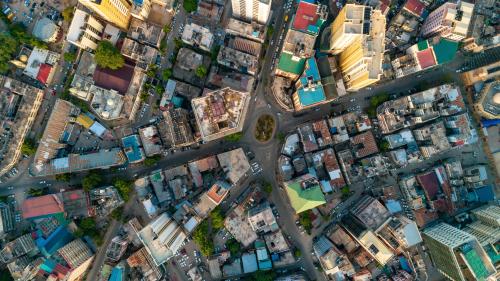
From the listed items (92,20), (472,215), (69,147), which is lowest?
(69,147)

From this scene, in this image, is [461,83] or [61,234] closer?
[61,234]

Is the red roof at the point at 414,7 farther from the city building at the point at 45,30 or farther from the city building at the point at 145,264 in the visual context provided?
the city building at the point at 145,264

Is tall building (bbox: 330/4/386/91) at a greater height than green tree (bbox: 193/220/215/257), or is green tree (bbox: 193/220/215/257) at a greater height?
tall building (bbox: 330/4/386/91)

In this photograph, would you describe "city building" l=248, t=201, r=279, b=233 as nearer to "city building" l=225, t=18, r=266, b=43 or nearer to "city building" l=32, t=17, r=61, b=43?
"city building" l=225, t=18, r=266, b=43

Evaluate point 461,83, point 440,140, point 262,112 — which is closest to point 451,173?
point 440,140

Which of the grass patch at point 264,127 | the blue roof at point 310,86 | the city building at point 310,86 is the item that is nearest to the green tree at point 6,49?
the grass patch at point 264,127

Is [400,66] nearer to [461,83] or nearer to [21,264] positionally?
[461,83]

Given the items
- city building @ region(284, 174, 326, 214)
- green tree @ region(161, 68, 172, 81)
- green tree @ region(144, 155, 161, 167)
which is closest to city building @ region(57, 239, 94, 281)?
green tree @ region(144, 155, 161, 167)
